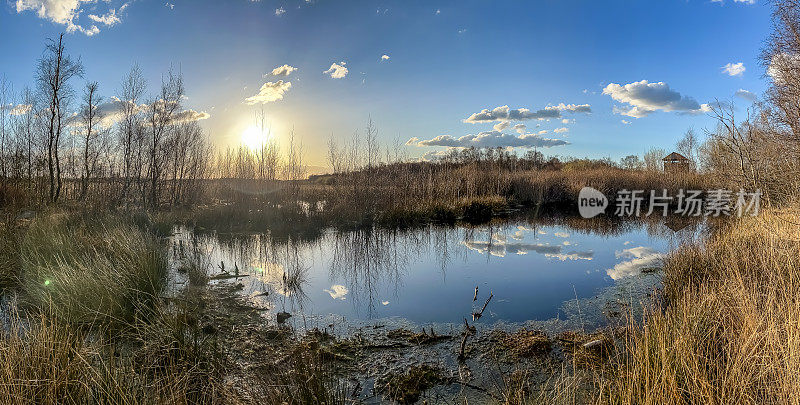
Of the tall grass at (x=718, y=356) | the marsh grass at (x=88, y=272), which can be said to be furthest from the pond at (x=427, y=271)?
the tall grass at (x=718, y=356)

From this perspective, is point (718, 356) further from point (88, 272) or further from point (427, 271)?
point (88, 272)

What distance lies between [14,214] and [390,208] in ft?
27.2

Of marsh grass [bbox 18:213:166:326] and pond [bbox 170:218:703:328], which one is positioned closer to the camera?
marsh grass [bbox 18:213:166:326]

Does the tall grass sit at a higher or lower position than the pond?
higher

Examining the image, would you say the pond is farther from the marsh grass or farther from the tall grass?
the tall grass

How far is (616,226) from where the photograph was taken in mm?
12508

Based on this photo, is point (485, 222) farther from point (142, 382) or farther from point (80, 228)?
point (142, 382)

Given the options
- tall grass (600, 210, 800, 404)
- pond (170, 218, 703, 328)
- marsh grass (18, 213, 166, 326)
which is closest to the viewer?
tall grass (600, 210, 800, 404)

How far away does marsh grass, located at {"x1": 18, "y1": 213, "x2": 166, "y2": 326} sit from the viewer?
3.76 metres

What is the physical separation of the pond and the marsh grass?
2.56ft

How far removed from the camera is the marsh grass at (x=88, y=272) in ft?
12.3

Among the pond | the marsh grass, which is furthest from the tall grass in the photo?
the marsh grass

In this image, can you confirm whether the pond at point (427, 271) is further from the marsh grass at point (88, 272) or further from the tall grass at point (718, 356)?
the tall grass at point (718, 356)

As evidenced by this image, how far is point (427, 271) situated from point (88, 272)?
15.0 feet
